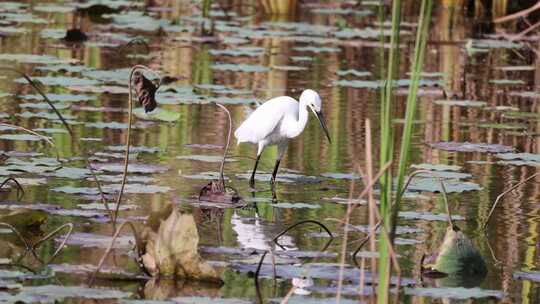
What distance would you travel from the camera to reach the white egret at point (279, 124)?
705 centimetres

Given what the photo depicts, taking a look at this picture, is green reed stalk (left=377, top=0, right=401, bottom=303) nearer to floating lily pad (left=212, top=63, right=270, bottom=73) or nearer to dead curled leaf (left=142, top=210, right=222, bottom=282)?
dead curled leaf (left=142, top=210, right=222, bottom=282)

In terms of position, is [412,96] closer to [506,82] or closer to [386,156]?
[386,156]

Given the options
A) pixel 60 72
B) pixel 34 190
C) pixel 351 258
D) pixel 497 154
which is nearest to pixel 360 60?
pixel 60 72

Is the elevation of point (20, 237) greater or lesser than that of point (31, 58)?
lesser

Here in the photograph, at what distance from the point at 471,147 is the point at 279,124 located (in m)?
1.28

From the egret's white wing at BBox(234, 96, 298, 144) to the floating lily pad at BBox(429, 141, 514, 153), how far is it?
3.31 feet

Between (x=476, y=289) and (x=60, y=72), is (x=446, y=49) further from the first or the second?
(x=476, y=289)

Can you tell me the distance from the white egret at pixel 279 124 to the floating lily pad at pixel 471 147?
39.0 inches

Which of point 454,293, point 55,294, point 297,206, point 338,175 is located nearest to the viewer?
point 55,294

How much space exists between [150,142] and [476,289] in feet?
11.1

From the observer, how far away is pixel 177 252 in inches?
180

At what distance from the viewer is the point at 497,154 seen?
764 centimetres

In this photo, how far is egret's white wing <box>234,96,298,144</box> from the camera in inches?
277

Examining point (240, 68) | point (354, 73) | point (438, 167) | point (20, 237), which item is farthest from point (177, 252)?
point (354, 73)
